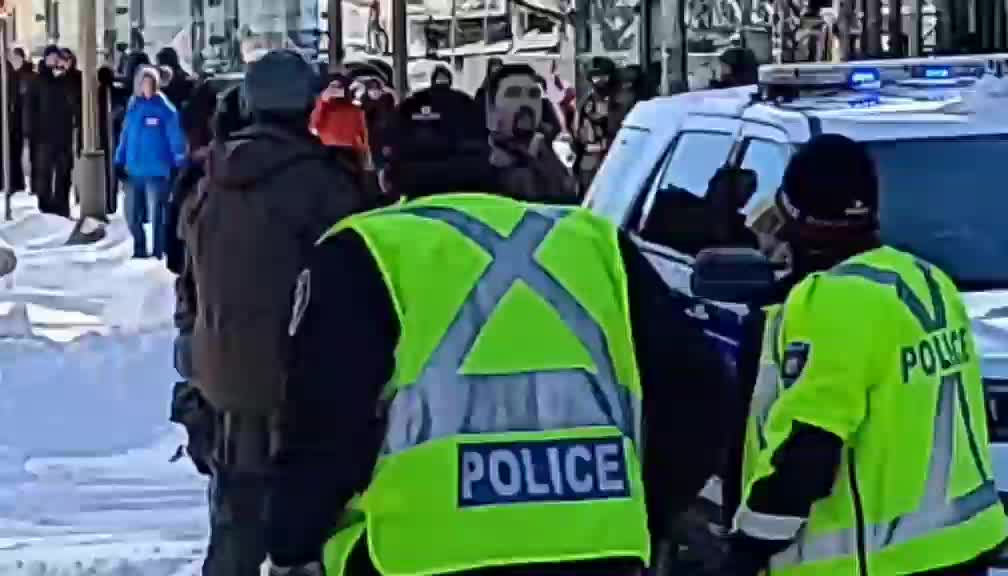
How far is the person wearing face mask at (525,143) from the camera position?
34.3ft

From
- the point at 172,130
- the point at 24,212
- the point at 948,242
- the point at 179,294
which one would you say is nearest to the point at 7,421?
the point at 179,294

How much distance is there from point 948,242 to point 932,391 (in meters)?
2.53

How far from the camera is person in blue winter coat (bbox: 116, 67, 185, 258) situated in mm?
20156

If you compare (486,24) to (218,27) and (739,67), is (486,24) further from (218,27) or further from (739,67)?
(739,67)

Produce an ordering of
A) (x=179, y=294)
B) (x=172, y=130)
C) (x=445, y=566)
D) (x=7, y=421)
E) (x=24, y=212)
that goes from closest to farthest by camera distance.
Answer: (x=445, y=566), (x=179, y=294), (x=7, y=421), (x=172, y=130), (x=24, y=212)

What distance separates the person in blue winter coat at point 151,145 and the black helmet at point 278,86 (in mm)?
13692

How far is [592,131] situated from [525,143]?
8331 millimetres

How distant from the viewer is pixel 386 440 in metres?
3.61

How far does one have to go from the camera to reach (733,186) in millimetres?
7270

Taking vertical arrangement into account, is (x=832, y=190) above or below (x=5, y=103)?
above

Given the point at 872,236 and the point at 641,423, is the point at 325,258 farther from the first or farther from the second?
the point at 872,236

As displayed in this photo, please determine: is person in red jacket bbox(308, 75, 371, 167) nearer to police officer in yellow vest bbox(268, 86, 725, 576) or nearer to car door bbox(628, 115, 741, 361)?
car door bbox(628, 115, 741, 361)

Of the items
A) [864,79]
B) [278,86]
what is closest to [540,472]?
[278,86]

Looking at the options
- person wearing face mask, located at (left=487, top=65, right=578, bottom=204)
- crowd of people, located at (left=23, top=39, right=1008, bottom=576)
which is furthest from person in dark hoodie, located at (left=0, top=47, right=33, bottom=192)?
crowd of people, located at (left=23, top=39, right=1008, bottom=576)
